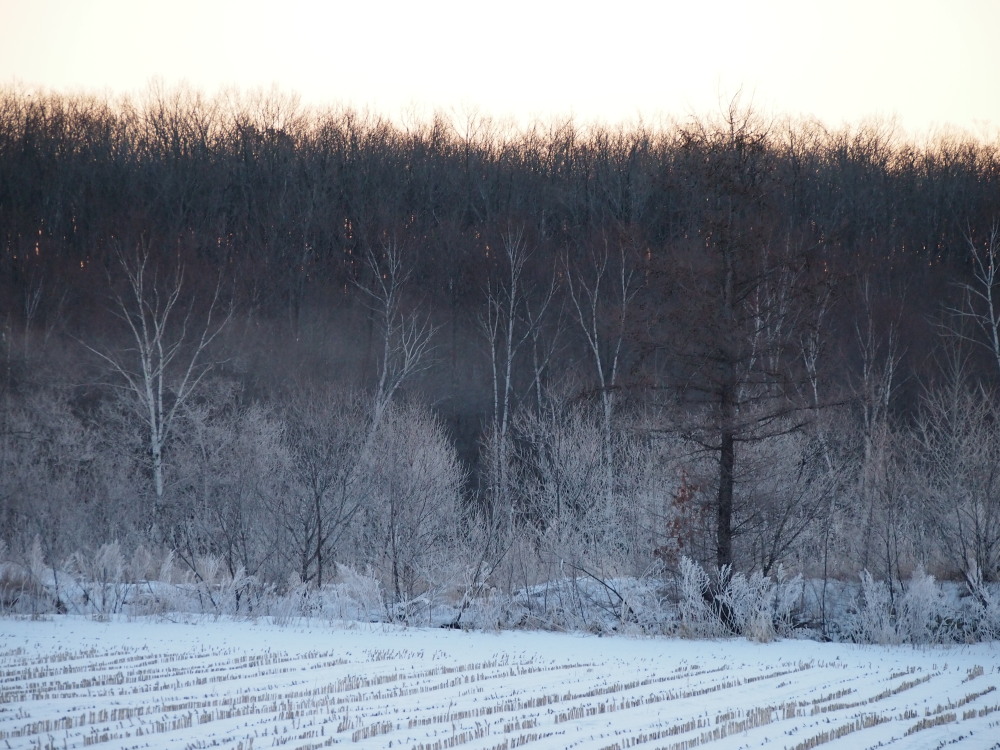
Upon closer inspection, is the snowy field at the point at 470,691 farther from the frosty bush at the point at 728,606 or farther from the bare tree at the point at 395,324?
the bare tree at the point at 395,324

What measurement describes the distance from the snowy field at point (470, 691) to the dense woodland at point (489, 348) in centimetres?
355

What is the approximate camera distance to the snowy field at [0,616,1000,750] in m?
7.31

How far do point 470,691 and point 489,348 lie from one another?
33.2 metres

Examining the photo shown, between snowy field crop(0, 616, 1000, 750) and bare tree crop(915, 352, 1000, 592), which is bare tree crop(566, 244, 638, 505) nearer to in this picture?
bare tree crop(915, 352, 1000, 592)

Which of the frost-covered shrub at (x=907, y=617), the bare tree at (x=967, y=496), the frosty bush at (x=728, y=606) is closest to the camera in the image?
the frosty bush at (x=728, y=606)

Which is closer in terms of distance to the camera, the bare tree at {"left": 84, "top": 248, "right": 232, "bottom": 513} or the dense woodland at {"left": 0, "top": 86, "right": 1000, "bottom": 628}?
the dense woodland at {"left": 0, "top": 86, "right": 1000, "bottom": 628}

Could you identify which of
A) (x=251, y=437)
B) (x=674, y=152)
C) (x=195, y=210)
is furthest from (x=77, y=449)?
A: (x=674, y=152)

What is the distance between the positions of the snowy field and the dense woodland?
11.6ft

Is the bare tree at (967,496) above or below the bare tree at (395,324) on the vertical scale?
below

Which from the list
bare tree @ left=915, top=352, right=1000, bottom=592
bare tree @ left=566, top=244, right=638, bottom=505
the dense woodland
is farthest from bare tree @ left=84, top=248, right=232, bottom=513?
bare tree @ left=915, top=352, right=1000, bottom=592

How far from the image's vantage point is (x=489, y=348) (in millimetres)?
42156

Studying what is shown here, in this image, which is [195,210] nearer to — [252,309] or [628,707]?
[252,309]

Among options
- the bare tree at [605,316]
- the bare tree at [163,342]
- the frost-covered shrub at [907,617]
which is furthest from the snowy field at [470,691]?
the bare tree at [163,342]

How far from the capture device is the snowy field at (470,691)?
7.31 meters
